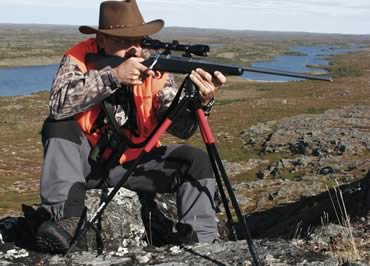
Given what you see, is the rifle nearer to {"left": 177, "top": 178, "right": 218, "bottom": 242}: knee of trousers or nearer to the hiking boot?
{"left": 177, "top": 178, "right": 218, "bottom": 242}: knee of trousers

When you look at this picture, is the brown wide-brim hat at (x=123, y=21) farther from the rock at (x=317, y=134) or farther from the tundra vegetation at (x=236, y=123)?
the rock at (x=317, y=134)

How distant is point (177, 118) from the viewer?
246 inches

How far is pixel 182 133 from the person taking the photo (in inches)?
250

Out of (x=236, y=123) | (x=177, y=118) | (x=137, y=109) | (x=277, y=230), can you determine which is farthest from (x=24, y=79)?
(x=177, y=118)

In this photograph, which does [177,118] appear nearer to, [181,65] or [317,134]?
[181,65]

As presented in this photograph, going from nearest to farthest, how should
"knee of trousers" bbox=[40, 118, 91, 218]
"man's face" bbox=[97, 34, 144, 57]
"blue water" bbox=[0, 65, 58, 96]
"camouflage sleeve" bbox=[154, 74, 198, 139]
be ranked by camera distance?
"knee of trousers" bbox=[40, 118, 91, 218], "man's face" bbox=[97, 34, 144, 57], "camouflage sleeve" bbox=[154, 74, 198, 139], "blue water" bbox=[0, 65, 58, 96]

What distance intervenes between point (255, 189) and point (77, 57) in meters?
18.7

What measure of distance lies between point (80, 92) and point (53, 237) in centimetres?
148

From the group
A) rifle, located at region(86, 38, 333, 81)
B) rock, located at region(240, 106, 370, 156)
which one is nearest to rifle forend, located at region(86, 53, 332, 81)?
rifle, located at region(86, 38, 333, 81)

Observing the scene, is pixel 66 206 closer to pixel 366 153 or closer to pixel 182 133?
pixel 182 133

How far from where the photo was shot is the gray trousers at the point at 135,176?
5625mm

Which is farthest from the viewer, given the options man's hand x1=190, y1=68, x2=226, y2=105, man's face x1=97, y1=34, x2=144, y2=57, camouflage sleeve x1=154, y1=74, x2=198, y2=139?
camouflage sleeve x1=154, y1=74, x2=198, y2=139

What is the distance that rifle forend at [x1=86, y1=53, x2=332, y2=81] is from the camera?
4.99 meters

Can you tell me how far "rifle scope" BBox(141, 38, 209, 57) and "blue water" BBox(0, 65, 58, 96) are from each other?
70817 millimetres
